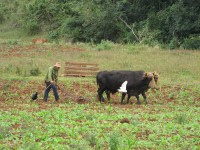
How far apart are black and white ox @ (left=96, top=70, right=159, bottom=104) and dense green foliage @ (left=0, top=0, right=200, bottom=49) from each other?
933 inches

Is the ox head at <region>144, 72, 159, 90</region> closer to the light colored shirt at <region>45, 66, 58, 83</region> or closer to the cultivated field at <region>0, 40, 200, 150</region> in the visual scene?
the cultivated field at <region>0, 40, 200, 150</region>

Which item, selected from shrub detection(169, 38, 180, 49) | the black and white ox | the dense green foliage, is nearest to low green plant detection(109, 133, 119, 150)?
the black and white ox

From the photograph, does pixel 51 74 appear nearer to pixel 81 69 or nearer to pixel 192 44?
pixel 81 69

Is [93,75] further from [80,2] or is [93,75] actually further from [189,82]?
[80,2]

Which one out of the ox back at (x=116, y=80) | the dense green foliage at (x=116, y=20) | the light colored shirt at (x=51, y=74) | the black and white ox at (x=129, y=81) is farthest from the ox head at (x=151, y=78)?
the dense green foliage at (x=116, y=20)

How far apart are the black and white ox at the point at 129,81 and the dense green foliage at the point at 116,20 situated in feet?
77.8

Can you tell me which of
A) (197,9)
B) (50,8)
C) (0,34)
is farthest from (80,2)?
(197,9)

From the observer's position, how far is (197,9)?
1944 inches

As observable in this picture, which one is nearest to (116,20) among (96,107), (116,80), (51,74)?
(116,80)

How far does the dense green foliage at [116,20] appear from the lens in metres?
49.0

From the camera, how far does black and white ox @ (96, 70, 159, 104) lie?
69.3 feet

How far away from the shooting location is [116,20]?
2160 inches

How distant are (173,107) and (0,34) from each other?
152ft

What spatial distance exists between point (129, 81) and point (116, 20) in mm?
34197
